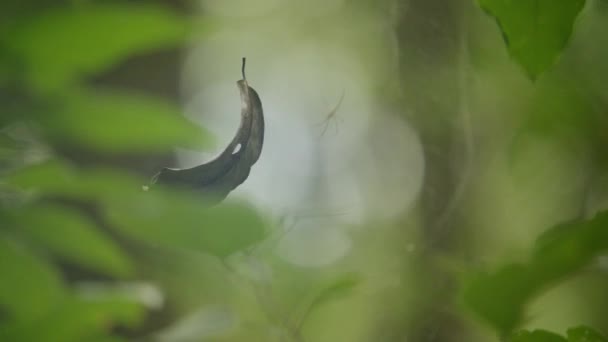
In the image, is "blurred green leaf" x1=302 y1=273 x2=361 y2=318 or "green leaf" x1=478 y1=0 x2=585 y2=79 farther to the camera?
"blurred green leaf" x1=302 y1=273 x2=361 y2=318

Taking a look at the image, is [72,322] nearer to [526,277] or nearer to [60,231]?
[60,231]

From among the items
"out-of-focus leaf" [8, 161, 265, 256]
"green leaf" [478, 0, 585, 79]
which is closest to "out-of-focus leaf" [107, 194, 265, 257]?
"out-of-focus leaf" [8, 161, 265, 256]

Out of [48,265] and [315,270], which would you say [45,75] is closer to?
[48,265]

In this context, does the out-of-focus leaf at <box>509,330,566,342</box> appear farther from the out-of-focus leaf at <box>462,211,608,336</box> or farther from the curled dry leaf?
the curled dry leaf

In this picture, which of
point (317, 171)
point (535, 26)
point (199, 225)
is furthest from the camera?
point (317, 171)

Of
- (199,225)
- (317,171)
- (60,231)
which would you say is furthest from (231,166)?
(317,171)

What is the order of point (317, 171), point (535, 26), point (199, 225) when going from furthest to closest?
point (317, 171), point (199, 225), point (535, 26)

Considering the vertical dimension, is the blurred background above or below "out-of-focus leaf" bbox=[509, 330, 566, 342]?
above
